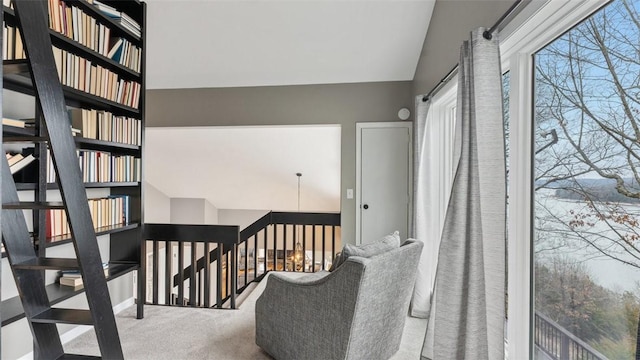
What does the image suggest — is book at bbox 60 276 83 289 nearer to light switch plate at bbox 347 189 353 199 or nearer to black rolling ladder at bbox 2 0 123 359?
black rolling ladder at bbox 2 0 123 359

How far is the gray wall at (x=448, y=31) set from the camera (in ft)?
5.92

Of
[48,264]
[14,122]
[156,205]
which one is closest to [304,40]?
[14,122]

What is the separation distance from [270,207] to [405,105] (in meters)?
4.91

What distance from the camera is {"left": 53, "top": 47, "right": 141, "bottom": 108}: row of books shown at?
2.17m

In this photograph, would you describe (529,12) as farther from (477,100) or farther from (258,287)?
(258,287)

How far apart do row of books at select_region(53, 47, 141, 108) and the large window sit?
267 centimetres

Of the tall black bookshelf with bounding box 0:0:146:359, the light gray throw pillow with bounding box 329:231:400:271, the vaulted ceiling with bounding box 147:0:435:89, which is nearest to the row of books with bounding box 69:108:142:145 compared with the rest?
the tall black bookshelf with bounding box 0:0:146:359

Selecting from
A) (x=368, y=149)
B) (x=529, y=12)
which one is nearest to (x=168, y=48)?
(x=368, y=149)

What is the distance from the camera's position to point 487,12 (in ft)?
5.88

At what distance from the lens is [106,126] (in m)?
2.57

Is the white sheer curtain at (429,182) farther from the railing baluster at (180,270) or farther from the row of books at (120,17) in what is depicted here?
the row of books at (120,17)

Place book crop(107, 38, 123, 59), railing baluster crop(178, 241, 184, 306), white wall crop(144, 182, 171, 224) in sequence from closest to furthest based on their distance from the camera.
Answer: book crop(107, 38, 123, 59) → railing baluster crop(178, 241, 184, 306) → white wall crop(144, 182, 171, 224)

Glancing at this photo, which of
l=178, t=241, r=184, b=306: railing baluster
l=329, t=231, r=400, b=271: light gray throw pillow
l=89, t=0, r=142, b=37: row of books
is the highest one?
l=89, t=0, r=142, b=37: row of books

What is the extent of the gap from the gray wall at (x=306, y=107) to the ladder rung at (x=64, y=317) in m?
2.82
